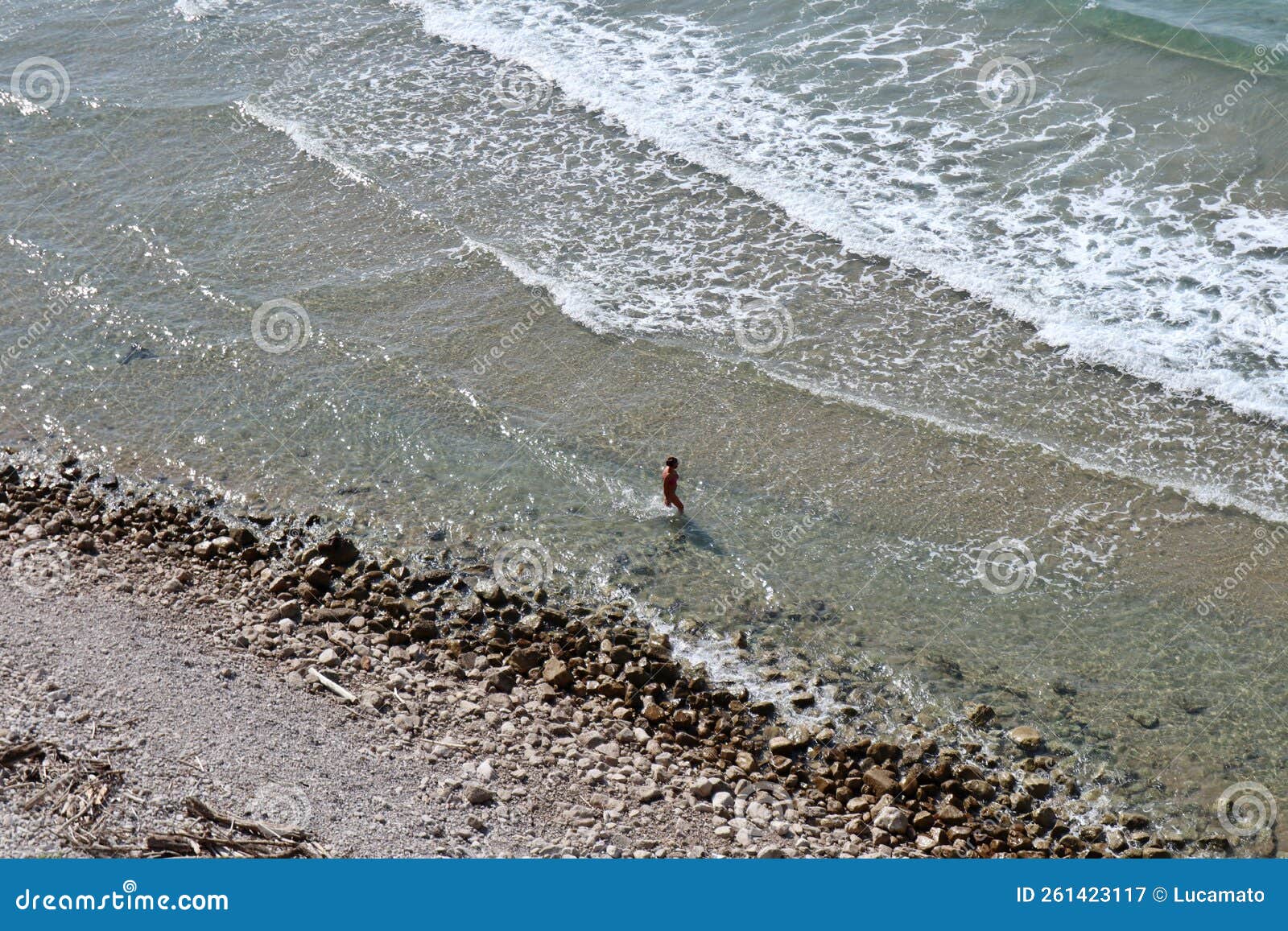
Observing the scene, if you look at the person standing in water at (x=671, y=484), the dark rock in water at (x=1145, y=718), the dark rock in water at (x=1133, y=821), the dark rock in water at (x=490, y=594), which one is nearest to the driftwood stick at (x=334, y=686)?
the dark rock in water at (x=490, y=594)

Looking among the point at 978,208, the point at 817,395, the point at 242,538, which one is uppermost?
the point at 978,208

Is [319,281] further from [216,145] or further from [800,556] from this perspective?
[800,556]

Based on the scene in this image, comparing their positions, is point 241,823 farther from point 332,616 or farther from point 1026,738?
point 1026,738

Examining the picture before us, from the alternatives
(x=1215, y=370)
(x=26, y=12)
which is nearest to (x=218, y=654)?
(x=1215, y=370)

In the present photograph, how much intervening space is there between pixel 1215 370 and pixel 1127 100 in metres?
8.25

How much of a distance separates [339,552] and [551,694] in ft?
9.77

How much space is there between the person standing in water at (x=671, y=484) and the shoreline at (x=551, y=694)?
152 centimetres

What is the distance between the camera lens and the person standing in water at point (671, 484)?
12.3 meters

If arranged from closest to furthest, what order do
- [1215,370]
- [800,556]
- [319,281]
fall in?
[800,556], [1215,370], [319,281]

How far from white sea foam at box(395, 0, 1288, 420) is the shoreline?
7.51m

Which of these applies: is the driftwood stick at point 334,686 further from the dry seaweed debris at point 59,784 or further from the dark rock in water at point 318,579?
the dry seaweed debris at point 59,784

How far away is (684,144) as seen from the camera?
20562mm

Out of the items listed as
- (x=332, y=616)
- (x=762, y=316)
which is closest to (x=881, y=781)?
(x=332, y=616)

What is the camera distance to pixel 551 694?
33.8ft
